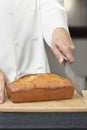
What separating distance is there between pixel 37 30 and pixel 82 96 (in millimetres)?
380

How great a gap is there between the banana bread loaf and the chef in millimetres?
218

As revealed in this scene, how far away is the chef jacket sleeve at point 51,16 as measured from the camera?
1106 millimetres

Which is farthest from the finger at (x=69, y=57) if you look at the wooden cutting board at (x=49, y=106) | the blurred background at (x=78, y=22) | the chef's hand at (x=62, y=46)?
the blurred background at (x=78, y=22)

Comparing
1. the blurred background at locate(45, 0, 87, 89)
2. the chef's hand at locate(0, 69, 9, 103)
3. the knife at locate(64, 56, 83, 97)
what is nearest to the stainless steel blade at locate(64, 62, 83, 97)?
the knife at locate(64, 56, 83, 97)

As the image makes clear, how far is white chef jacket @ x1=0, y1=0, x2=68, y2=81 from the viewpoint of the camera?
1141mm

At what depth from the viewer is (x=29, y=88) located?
2.86 ft

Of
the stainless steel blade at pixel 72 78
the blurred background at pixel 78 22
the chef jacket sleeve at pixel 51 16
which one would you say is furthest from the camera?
the blurred background at pixel 78 22

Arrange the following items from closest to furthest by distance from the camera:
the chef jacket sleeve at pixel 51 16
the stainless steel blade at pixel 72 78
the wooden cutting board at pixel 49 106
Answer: the wooden cutting board at pixel 49 106
the stainless steel blade at pixel 72 78
the chef jacket sleeve at pixel 51 16

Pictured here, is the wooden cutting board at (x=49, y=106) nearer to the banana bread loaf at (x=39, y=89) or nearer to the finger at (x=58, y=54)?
the banana bread loaf at (x=39, y=89)

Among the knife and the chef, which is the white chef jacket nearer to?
the chef

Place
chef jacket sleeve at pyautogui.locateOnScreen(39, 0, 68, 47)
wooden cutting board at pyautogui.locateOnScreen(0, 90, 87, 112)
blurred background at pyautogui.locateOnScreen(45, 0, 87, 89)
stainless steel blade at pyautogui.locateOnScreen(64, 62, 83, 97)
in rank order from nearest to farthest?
wooden cutting board at pyautogui.locateOnScreen(0, 90, 87, 112) → stainless steel blade at pyautogui.locateOnScreen(64, 62, 83, 97) → chef jacket sleeve at pyautogui.locateOnScreen(39, 0, 68, 47) → blurred background at pyautogui.locateOnScreen(45, 0, 87, 89)

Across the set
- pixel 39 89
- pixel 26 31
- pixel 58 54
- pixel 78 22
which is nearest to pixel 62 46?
pixel 58 54

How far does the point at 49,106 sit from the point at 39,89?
7cm

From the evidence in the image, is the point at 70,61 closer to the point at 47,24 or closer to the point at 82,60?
the point at 47,24
